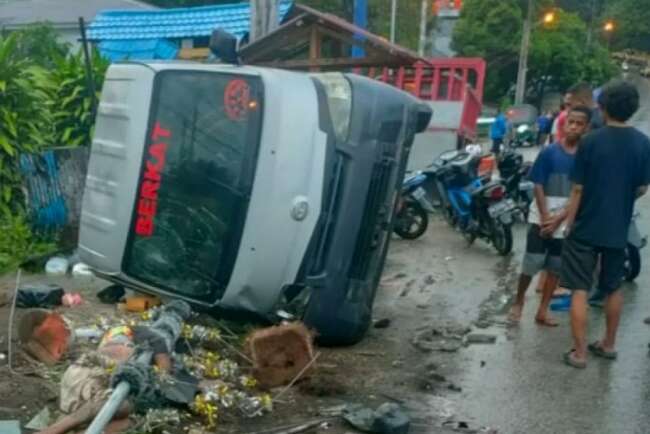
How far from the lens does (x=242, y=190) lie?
623 centimetres

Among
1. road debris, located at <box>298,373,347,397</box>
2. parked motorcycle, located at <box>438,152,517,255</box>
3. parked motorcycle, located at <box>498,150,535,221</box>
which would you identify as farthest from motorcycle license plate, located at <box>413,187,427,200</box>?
road debris, located at <box>298,373,347,397</box>

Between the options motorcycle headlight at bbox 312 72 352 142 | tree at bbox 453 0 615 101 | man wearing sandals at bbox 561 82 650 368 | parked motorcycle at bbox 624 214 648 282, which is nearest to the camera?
man wearing sandals at bbox 561 82 650 368

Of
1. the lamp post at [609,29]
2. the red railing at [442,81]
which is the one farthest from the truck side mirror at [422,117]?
the lamp post at [609,29]

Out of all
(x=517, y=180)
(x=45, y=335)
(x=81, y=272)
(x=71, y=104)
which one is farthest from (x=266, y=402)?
(x=517, y=180)

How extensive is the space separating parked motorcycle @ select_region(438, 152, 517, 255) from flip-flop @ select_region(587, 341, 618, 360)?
4133mm

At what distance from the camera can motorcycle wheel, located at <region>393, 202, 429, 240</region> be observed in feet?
38.6

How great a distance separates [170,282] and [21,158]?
175 inches

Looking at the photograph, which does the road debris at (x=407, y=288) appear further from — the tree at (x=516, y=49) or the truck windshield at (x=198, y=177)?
the tree at (x=516, y=49)

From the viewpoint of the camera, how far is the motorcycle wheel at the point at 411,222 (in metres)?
11.8

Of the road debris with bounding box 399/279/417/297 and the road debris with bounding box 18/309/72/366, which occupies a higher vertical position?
the road debris with bounding box 18/309/72/366

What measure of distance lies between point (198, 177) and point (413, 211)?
582 cm

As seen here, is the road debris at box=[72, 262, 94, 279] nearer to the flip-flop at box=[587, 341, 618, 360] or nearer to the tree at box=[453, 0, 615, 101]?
Answer: the flip-flop at box=[587, 341, 618, 360]

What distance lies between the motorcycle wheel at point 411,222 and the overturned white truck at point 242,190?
5196mm

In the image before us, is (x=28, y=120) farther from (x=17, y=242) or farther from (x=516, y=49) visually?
(x=516, y=49)
